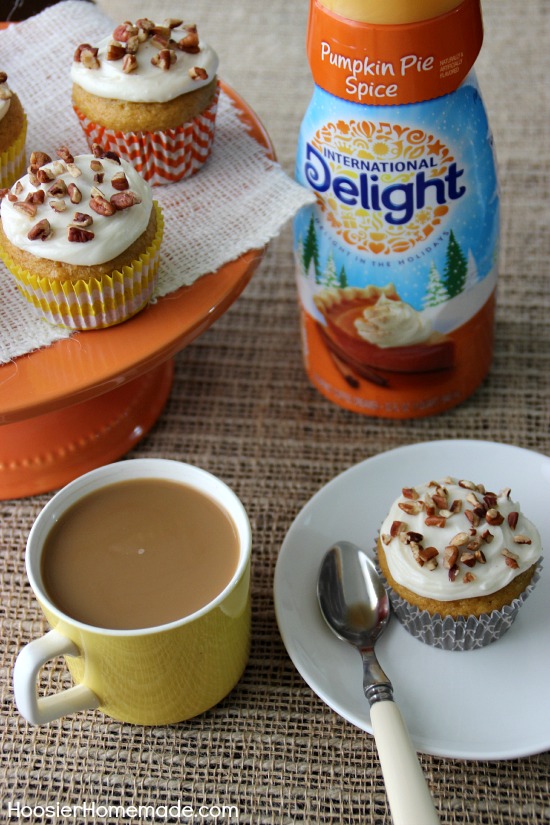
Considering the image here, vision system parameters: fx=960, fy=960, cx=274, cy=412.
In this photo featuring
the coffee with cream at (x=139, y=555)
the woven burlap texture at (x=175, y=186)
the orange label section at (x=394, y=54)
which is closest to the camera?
the coffee with cream at (x=139, y=555)

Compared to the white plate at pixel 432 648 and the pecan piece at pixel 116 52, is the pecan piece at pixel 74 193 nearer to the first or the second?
the pecan piece at pixel 116 52

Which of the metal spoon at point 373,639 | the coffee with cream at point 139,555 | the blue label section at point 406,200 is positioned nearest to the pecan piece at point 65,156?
the blue label section at point 406,200

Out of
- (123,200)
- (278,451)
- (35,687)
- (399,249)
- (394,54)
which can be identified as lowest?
(278,451)

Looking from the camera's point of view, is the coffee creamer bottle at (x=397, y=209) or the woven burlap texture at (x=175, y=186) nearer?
the coffee creamer bottle at (x=397, y=209)

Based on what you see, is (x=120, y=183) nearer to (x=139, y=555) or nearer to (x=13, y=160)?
(x=13, y=160)

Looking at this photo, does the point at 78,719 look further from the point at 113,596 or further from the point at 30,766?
the point at 113,596

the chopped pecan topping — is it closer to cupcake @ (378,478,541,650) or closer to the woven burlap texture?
cupcake @ (378,478,541,650)

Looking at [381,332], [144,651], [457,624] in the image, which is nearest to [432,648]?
[457,624]

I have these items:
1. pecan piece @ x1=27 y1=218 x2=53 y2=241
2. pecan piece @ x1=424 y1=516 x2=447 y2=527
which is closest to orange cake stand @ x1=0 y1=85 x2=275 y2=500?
pecan piece @ x1=27 y1=218 x2=53 y2=241
